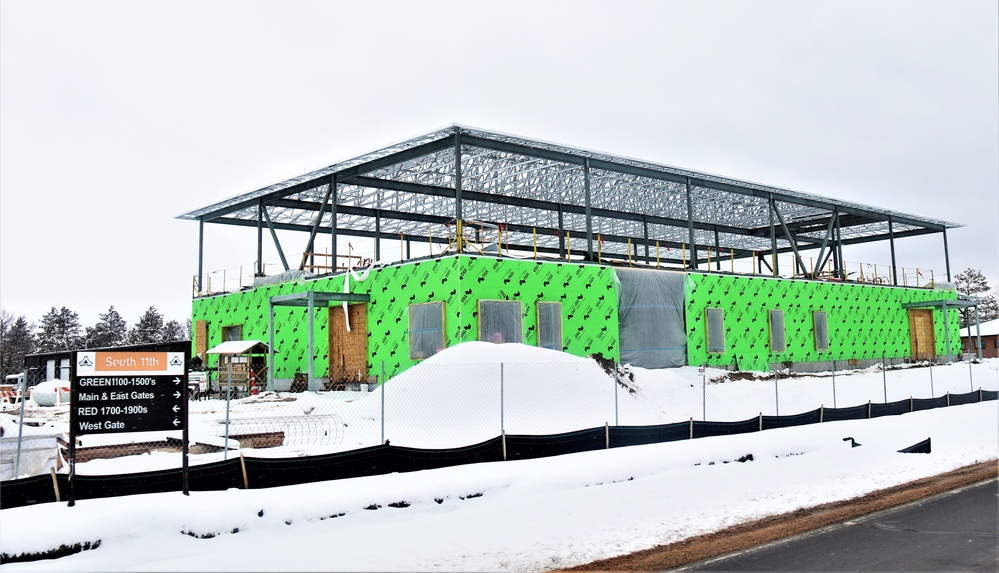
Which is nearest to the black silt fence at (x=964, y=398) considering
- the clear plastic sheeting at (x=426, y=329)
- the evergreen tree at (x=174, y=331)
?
the clear plastic sheeting at (x=426, y=329)

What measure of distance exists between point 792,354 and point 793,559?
29.4 metres

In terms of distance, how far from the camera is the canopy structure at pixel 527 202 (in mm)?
28875

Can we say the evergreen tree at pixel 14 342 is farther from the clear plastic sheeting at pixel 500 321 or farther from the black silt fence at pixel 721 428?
the black silt fence at pixel 721 428

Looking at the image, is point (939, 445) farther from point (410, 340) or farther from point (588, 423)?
point (410, 340)

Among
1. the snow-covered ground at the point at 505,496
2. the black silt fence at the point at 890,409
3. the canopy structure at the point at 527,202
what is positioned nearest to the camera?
the snow-covered ground at the point at 505,496

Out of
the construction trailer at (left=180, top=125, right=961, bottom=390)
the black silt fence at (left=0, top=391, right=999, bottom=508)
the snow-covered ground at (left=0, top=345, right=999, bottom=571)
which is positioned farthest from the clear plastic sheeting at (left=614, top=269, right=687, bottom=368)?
the black silt fence at (left=0, top=391, right=999, bottom=508)

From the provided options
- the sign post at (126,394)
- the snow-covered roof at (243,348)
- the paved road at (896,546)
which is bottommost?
the paved road at (896,546)

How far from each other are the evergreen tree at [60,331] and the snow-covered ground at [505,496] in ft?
269

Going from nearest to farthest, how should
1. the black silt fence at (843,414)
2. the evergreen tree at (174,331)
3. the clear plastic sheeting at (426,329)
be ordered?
the black silt fence at (843,414), the clear plastic sheeting at (426,329), the evergreen tree at (174,331)

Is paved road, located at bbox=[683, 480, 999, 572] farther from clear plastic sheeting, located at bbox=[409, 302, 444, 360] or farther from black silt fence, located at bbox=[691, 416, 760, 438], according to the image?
clear plastic sheeting, located at bbox=[409, 302, 444, 360]

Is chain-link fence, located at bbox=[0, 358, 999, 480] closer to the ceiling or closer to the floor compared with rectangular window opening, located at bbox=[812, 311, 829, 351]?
closer to the floor

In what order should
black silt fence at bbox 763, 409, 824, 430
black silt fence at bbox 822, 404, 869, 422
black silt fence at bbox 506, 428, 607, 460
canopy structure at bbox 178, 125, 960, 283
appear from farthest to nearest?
canopy structure at bbox 178, 125, 960, 283 < black silt fence at bbox 822, 404, 869, 422 < black silt fence at bbox 763, 409, 824, 430 < black silt fence at bbox 506, 428, 607, 460

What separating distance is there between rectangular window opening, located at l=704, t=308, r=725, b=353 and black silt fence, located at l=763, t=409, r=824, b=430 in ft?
42.4

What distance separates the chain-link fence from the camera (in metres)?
14.3
